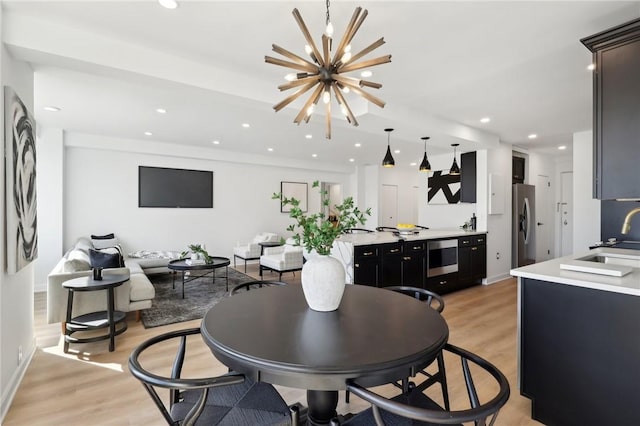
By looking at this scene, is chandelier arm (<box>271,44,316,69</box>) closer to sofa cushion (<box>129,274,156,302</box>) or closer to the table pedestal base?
the table pedestal base

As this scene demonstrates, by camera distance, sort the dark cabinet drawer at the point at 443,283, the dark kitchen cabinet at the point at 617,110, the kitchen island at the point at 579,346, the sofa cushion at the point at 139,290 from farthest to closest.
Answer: the dark cabinet drawer at the point at 443,283, the sofa cushion at the point at 139,290, the dark kitchen cabinet at the point at 617,110, the kitchen island at the point at 579,346

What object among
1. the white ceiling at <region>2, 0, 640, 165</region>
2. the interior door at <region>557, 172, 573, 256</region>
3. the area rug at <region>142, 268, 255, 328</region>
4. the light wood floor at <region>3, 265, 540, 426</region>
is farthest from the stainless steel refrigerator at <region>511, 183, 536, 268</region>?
the area rug at <region>142, 268, 255, 328</region>

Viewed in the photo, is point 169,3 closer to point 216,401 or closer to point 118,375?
point 216,401

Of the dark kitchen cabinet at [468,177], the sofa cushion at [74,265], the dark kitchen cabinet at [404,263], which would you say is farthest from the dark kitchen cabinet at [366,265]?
the sofa cushion at [74,265]

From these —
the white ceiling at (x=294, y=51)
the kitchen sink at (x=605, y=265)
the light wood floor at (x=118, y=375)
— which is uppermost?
the white ceiling at (x=294, y=51)

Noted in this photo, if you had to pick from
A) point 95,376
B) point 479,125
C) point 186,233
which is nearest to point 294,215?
point 95,376

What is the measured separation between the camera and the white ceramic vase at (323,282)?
59.6 inches

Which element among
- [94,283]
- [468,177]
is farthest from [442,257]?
[94,283]

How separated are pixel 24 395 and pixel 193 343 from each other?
3.89 ft

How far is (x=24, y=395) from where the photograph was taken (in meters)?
2.19

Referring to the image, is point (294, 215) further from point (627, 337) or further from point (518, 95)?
point (518, 95)

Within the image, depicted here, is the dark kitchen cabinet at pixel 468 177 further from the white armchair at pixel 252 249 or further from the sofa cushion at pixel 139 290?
the sofa cushion at pixel 139 290

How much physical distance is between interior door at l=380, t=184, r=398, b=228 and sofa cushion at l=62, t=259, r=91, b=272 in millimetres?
7075

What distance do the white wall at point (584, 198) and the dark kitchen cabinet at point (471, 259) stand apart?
57.1 inches
